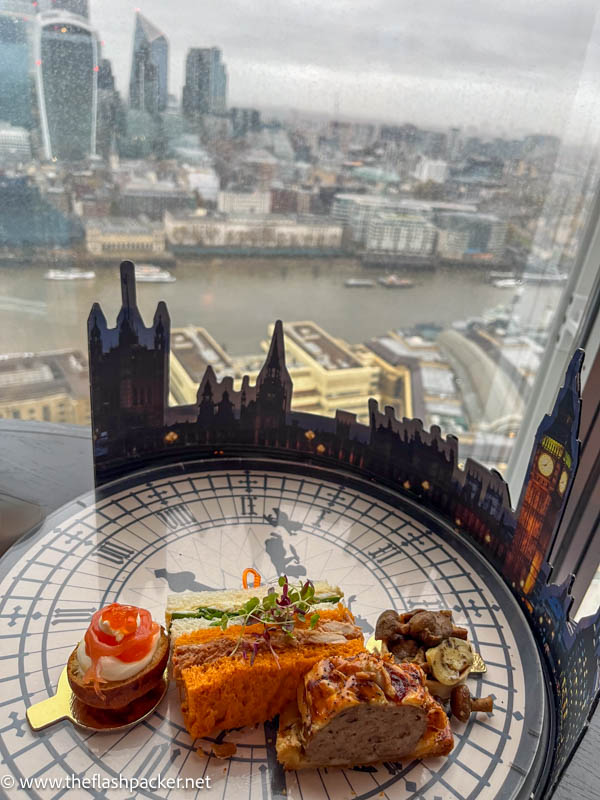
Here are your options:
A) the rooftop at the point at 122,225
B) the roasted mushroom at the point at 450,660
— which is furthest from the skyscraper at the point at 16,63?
the roasted mushroom at the point at 450,660

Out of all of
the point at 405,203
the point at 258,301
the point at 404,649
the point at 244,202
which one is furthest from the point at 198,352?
the point at 404,649

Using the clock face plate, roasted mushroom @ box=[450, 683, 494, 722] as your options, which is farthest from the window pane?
roasted mushroom @ box=[450, 683, 494, 722]

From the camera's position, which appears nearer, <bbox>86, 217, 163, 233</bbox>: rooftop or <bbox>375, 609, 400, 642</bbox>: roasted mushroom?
<bbox>375, 609, 400, 642</bbox>: roasted mushroom

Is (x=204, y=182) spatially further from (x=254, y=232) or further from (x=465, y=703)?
(x=465, y=703)

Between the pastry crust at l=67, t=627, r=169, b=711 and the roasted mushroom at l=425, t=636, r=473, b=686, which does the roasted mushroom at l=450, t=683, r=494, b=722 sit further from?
the pastry crust at l=67, t=627, r=169, b=711

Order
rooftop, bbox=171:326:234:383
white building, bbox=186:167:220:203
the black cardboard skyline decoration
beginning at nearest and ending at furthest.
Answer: the black cardboard skyline decoration, white building, bbox=186:167:220:203, rooftop, bbox=171:326:234:383

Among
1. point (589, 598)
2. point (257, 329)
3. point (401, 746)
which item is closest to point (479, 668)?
point (401, 746)
